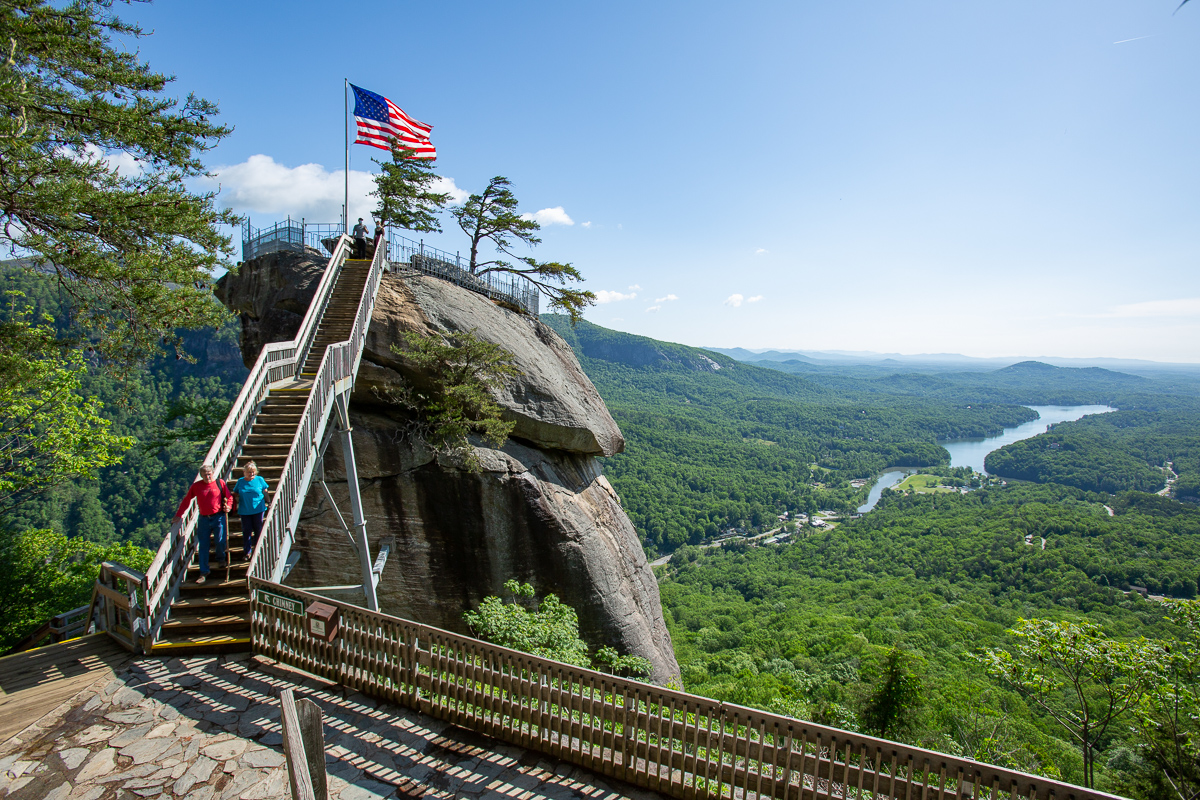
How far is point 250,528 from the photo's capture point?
714cm

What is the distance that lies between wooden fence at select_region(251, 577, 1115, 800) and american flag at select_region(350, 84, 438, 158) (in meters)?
13.6

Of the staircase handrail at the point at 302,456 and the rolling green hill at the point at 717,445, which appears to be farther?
the rolling green hill at the point at 717,445

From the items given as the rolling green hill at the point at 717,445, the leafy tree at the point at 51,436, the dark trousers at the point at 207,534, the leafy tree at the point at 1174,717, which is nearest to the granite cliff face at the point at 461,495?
the dark trousers at the point at 207,534

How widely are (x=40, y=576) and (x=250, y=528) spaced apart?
19773 mm

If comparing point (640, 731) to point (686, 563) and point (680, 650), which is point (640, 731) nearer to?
point (680, 650)

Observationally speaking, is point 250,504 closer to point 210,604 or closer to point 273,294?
point 210,604

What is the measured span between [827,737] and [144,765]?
5906mm

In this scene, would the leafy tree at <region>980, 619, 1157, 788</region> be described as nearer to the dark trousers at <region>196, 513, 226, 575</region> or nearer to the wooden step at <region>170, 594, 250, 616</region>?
the wooden step at <region>170, 594, 250, 616</region>

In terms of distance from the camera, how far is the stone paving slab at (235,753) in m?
4.41

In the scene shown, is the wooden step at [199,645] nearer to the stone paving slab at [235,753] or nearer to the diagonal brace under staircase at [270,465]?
the diagonal brace under staircase at [270,465]

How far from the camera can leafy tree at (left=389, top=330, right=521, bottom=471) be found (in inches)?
479

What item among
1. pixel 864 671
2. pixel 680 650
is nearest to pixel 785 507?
pixel 680 650

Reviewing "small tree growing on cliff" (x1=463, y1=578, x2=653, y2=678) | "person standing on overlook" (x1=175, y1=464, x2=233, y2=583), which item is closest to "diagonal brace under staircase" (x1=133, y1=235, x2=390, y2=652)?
"person standing on overlook" (x1=175, y1=464, x2=233, y2=583)

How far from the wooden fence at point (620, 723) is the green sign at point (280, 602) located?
0.01m
